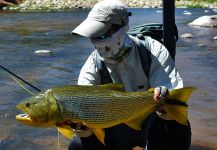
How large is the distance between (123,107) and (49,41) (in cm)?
1355

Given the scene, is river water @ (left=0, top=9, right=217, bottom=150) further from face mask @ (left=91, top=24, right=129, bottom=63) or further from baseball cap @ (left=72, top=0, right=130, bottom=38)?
baseball cap @ (left=72, top=0, right=130, bottom=38)

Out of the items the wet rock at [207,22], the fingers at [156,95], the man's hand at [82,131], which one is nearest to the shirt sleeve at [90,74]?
the man's hand at [82,131]

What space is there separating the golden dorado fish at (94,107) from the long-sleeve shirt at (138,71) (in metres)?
0.36

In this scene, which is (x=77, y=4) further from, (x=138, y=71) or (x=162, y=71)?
(x=162, y=71)

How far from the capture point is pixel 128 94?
3.87 m

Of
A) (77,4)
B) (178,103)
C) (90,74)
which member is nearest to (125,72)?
(90,74)

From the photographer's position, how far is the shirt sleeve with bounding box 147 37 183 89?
13.9ft

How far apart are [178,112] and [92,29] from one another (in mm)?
910

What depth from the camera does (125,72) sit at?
4371 millimetres

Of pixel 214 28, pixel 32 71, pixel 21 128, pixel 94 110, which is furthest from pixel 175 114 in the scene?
pixel 214 28

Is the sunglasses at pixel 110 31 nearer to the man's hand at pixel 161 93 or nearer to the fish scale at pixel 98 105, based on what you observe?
the fish scale at pixel 98 105

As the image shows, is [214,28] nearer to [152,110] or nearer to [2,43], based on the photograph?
[2,43]

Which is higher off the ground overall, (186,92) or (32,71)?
(186,92)

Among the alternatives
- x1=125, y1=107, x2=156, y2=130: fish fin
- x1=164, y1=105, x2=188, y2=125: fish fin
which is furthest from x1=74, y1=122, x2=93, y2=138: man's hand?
x1=164, y1=105, x2=188, y2=125: fish fin
